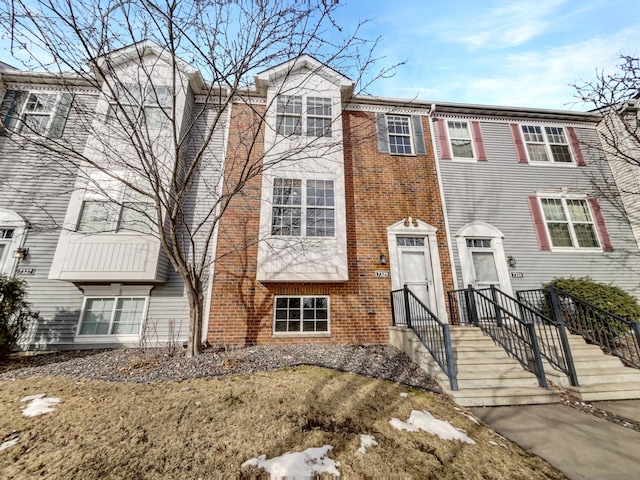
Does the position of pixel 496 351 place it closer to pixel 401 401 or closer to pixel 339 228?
pixel 401 401

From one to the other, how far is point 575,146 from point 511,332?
8.91m

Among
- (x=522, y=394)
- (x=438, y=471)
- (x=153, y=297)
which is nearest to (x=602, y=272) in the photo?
(x=522, y=394)

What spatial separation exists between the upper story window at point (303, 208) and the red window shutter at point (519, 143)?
7326mm

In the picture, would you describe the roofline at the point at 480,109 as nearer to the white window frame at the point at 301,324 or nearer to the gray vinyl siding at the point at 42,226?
A: the white window frame at the point at 301,324

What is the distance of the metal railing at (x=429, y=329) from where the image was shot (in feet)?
14.4

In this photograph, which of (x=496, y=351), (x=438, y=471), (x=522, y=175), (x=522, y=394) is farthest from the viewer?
(x=522, y=175)

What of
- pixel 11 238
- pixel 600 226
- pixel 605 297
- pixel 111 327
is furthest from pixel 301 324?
pixel 600 226

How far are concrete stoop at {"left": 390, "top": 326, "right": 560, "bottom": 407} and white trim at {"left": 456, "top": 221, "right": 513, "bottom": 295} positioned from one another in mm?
2401

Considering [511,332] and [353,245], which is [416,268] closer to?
[353,245]

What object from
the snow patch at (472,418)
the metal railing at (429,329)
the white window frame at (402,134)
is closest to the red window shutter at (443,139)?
the white window frame at (402,134)

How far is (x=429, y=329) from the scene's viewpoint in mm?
5258

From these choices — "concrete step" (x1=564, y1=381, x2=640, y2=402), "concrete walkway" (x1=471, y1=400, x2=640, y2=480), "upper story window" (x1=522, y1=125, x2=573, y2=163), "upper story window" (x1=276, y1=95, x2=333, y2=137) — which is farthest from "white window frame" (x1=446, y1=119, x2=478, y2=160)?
"concrete walkway" (x1=471, y1=400, x2=640, y2=480)

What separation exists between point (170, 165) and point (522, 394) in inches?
379

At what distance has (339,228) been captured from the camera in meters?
7.29
